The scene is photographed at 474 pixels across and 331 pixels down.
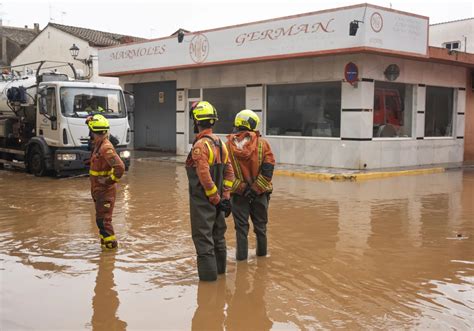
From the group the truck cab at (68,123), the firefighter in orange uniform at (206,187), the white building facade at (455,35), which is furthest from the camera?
the white building facade at (455,35)

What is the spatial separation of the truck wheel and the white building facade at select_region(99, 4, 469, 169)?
6.67 metres

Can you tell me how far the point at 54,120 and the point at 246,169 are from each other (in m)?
8.93

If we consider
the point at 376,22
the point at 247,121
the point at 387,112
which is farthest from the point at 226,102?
the point at 247,121

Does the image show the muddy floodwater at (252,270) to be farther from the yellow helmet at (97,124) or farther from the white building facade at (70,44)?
the white building facade at (70,44)

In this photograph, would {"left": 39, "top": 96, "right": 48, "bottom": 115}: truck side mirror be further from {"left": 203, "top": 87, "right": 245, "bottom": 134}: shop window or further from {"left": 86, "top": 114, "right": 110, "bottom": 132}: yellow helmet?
{"left": 86, "top": 114, "right": 110, "bottom": 132}: yellow helmet

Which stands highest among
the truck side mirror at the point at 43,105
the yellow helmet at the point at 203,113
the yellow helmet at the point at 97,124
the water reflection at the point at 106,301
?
the truck side mirror at the point at 43,105

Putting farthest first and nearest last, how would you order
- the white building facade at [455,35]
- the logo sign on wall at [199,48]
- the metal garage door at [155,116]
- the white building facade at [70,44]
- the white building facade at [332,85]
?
the white building facade at [70,44], the white building facade at [455,35], the metal garage door at [155,116], the logo sign on wall at [199,48], the white building facade at [332,85]

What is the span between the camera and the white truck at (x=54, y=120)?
13.5 m

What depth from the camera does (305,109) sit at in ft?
55.1

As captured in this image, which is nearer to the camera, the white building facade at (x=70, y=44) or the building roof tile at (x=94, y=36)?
the white building facade at (x=70, y=44)

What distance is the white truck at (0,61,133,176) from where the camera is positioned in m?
13.5

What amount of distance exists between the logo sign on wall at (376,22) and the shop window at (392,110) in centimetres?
196

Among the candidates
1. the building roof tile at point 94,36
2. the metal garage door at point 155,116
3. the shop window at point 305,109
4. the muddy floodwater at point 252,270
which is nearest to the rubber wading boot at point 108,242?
the muddy floodwater at point 252,270

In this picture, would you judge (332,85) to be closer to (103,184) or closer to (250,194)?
(250,194)
